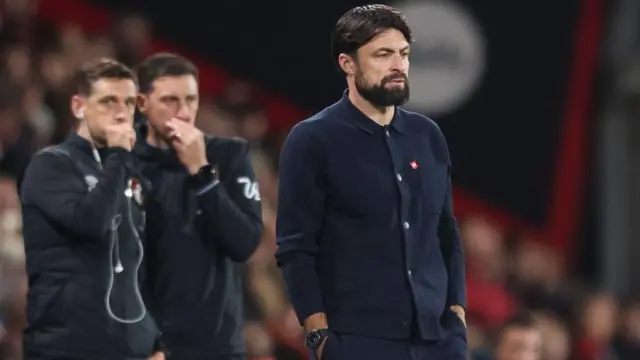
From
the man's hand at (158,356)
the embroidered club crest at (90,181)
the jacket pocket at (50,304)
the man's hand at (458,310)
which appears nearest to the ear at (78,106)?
the embroidered club crest at (90,181)

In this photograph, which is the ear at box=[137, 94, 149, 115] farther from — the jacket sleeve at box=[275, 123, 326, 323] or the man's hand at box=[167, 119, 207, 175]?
the jacket sleeve at box=[275, 123, 326, 323]

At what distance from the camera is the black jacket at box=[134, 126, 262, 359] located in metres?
5.48

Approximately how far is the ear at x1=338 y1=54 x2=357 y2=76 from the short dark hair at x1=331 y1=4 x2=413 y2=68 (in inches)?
0.6

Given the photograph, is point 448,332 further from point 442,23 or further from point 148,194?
point 442,23

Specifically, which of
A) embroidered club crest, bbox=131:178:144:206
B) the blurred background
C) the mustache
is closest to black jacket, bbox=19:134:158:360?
embroidered club crest, bbox=131:178:144:206

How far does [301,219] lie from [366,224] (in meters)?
0.19

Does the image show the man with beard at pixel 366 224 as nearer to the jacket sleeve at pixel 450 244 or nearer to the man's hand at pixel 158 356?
the jacket sleeve at pixel 450 244

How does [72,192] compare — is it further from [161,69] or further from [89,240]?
[161,69]

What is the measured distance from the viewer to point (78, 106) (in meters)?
5.41

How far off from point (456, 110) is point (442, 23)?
79 centimetres

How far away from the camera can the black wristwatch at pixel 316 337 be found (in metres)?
4.67

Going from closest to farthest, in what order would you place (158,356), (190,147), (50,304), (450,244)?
1. (450,244)
2. (50,304)
3. (158,356)
4. (190,147)

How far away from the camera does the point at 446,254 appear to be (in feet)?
16.3

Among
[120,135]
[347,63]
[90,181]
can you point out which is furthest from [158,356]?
[347,63]
